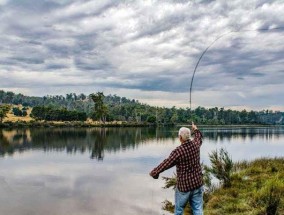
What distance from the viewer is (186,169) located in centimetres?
734

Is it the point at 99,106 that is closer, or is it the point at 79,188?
the point at 79,188

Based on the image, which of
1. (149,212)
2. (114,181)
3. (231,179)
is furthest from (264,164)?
(149,212)

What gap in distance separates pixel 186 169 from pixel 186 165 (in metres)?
0.08

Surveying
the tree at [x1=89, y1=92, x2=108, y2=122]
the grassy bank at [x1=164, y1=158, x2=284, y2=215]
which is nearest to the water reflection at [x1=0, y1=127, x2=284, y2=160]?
the grassy bank at [x1=164, y1=158, x2=284, y2=215]

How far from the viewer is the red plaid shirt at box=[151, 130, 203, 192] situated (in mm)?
7234

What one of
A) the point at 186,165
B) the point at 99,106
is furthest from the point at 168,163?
the point at 99,106

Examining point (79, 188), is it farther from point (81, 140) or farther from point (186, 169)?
point (81, 140)

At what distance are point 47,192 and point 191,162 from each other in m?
14.7

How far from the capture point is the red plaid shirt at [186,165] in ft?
23.7

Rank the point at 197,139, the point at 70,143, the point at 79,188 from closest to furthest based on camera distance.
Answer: the point at 197,139 → the point at 79,188 → the point at 70,143

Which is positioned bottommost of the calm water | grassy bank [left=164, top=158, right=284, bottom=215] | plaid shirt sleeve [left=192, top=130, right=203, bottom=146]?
the calm water

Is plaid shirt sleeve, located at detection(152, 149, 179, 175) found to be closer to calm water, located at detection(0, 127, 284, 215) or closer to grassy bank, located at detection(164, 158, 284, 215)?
grassy bank, located at detection(164, 158, 284, 215)

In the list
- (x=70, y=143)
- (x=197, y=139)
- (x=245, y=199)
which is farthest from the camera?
(x=70, y=143)

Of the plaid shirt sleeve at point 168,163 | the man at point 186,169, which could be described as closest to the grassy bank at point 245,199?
the man at point 186,169
